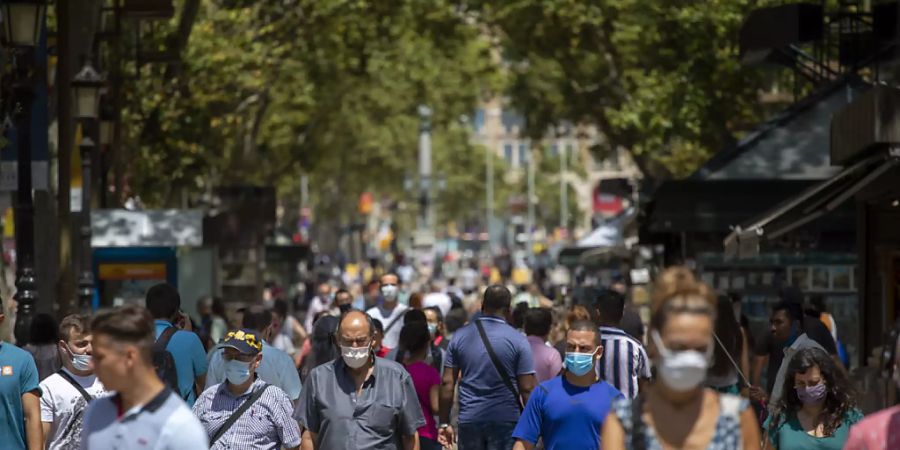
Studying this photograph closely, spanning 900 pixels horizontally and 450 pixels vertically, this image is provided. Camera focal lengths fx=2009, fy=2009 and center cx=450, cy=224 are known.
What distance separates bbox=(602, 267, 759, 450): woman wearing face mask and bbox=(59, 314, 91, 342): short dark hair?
172 inches

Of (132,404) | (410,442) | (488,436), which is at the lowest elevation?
(488,436)

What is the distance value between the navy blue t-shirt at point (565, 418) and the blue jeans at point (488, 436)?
2838 millimetres

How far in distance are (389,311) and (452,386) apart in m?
5.89

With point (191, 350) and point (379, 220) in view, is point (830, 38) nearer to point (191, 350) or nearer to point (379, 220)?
point (191, 350)

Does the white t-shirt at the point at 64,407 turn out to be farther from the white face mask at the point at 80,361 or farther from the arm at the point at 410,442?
the arm at the point at 410,442

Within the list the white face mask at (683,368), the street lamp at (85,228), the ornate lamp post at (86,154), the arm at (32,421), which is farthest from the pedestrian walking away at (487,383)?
the street lamp at (85,228)

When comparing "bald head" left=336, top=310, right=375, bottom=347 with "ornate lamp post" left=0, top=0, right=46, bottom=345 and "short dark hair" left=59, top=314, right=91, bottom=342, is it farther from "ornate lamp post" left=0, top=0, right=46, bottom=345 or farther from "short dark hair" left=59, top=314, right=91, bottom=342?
"ornate lamp post" left=0, top=0, right=46, bottom=345

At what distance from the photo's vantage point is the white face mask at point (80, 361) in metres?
9.86

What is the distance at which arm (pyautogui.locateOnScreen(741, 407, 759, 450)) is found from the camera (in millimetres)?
6113

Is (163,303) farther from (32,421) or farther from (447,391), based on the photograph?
(32,421)

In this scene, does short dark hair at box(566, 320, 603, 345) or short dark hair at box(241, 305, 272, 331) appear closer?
short dark hair at box(566, 320, 603, 345)

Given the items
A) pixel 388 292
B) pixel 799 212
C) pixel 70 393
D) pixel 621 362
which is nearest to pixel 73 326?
pixel 70 393

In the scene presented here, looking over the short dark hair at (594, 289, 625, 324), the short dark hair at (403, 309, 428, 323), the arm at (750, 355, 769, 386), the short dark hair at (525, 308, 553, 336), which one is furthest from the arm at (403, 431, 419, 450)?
the arm at (750, 355, 769, 386)

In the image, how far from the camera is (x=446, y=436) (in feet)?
38.8
